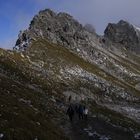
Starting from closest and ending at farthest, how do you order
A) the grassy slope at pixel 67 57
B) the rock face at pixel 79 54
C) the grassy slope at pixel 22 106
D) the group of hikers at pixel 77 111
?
the grassy slope at pixel 22 106, the group of hikers at pixel 77 111, the rock face at pixel 79 54, the grassy slope at pixel 67 57

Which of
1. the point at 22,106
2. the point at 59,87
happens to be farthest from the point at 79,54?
the point at 22,106

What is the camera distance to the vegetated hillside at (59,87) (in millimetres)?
34719

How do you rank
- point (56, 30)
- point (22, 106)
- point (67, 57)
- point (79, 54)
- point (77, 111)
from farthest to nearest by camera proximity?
point (56, 30), point (79, 54), point (67, 57), point (77, 111), point (22, 106)

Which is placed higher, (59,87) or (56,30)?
(56,30)

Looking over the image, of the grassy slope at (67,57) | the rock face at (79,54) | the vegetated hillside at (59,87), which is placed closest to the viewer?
the vegetated hillside at (59,87)

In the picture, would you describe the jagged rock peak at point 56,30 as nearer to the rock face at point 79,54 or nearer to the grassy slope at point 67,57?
the rock face at point 79,54

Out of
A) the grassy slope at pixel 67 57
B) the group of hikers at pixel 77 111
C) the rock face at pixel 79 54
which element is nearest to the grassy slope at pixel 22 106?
the group of hikers at pixel 77 111

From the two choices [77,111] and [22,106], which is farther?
[77,111]

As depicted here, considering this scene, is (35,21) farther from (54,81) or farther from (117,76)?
(54,81)

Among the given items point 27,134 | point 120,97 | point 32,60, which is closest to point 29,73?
point 32,60

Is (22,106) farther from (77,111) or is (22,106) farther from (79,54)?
(79,54)

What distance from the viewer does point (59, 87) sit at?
255ft

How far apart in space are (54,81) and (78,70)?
2817 cm

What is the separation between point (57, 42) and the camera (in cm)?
13950
